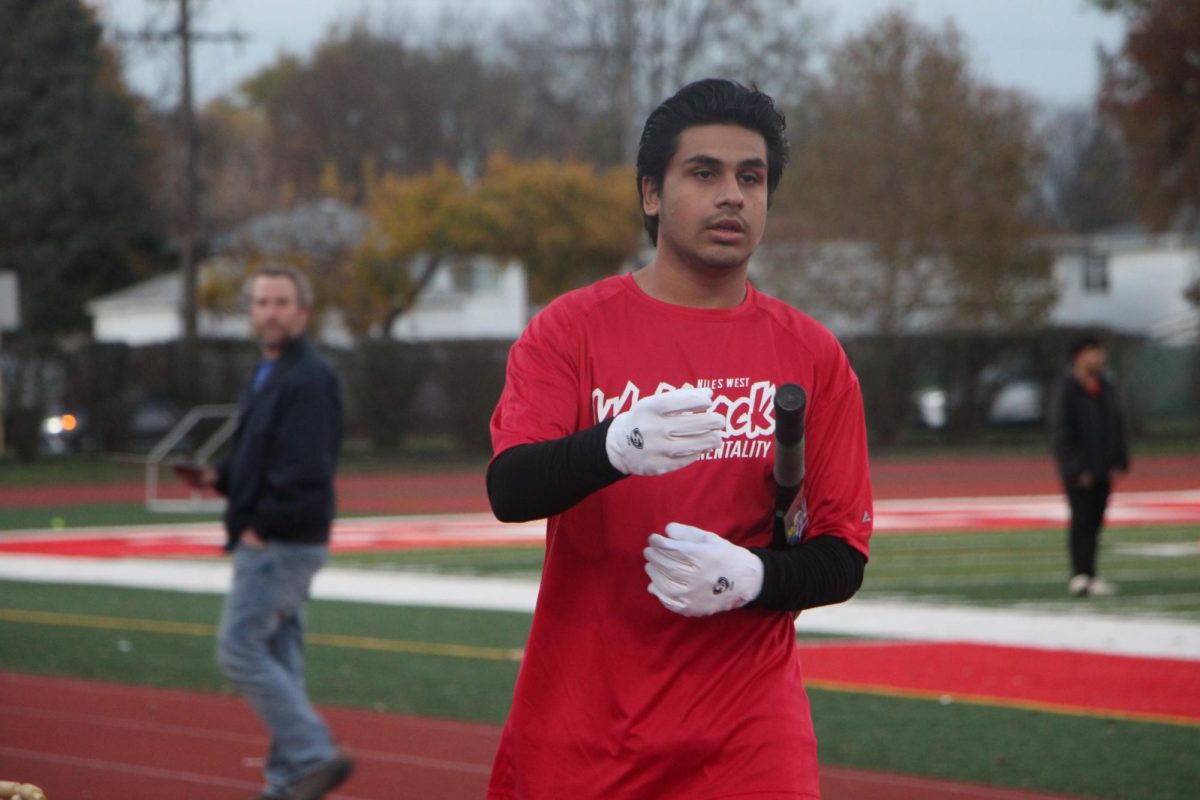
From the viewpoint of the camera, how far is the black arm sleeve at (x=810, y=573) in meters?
3.45

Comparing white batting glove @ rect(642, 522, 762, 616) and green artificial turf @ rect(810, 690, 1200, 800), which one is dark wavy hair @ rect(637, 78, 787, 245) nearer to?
white batting glove @ rect(642, 522, 762, 616)

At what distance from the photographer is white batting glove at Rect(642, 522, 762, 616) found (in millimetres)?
3326

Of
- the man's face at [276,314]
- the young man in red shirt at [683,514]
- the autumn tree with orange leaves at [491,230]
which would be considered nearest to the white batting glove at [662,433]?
the young man in red shirt at [683,514]

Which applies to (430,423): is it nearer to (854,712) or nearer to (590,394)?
(854,712)

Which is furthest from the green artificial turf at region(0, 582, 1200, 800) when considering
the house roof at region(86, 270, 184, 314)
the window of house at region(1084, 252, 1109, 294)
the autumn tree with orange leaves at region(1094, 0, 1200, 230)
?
the window of house at region(1084, 252, 1109, 294)

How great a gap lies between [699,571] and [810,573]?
297 millimetres

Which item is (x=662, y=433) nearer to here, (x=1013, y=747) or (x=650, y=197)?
(x=650, y=197)

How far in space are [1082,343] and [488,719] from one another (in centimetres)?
660

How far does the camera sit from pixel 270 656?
290 inches

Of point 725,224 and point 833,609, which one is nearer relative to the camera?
point 725,224

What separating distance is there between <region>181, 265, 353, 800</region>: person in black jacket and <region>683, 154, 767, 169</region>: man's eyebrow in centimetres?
393

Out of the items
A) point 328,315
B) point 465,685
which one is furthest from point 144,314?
point 465,685

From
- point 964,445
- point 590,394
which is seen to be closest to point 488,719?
point 590,394

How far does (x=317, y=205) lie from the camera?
50.1 m
